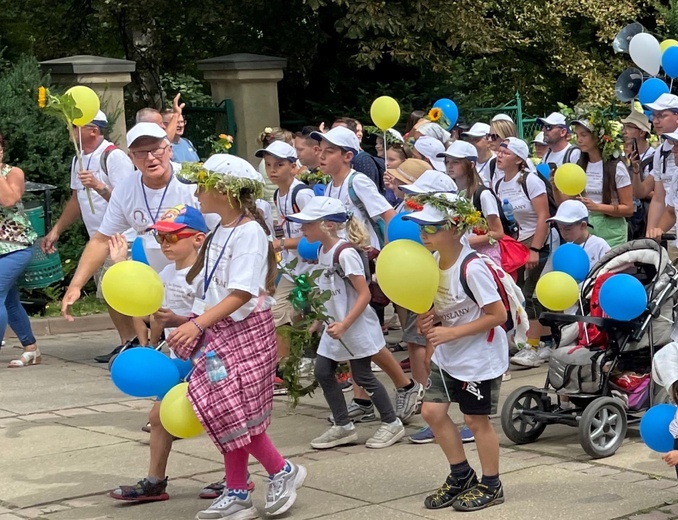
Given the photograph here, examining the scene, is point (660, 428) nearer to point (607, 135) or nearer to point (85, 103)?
point (85, 103)

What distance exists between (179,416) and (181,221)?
103 centimetres

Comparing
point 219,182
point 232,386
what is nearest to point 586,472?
point 232,386

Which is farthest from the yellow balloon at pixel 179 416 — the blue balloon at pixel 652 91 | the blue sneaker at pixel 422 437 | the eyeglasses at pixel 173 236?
the blue balloon at pixel 652 91

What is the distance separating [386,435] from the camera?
7.44m

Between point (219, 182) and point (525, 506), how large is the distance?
2.20 metres

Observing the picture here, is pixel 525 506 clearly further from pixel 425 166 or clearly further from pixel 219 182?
pixel 425 166

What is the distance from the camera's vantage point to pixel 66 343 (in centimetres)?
1133

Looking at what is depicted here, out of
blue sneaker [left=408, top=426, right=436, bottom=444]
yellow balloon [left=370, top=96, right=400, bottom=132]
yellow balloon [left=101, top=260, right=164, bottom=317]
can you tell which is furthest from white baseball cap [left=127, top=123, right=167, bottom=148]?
yellow balloon [left=370, top=96, right=400, bottom=132]

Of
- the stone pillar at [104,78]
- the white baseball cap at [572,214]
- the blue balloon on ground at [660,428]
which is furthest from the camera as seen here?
the stone pillar at [104,78]

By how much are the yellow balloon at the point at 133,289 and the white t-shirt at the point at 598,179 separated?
17.4ft

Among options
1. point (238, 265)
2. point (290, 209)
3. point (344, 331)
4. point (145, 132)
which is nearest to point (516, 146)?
point (290, 209)

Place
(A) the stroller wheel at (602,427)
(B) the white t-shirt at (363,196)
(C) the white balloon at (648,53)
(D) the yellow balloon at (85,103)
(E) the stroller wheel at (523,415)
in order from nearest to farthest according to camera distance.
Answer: (A) the stroller wheel at (602,427) → (E) the stroller wheel at (523,415) → (B) the white t-shirt at (363,196) → (D) the yellow balloon at (85,103) → (C) the white balloon at (648,53)

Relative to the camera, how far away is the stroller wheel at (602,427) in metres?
6.91

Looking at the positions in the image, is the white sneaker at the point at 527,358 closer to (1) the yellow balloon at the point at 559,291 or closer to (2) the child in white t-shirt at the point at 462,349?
(1) the yellow balloon at the point at 559,291
